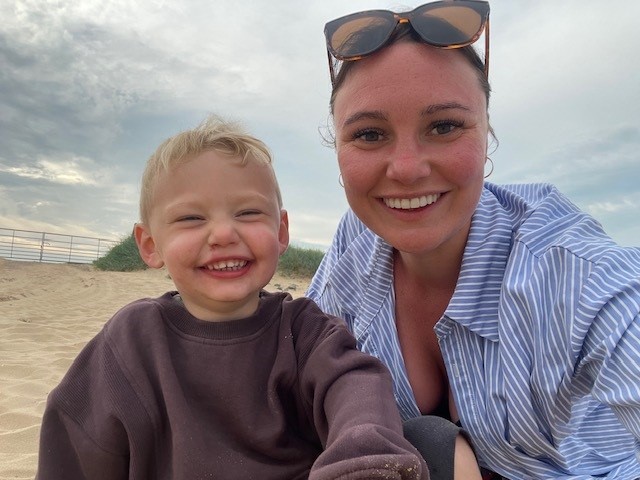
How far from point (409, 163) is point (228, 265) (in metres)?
0.72

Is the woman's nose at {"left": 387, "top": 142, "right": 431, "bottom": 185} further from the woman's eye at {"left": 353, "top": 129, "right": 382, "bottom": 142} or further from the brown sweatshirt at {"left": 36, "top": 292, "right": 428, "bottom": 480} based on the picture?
the brown sweatshirt at {"left": 36, "top": 292, "right": 428, "bottom": 480}

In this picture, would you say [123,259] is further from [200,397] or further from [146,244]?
[200,397]

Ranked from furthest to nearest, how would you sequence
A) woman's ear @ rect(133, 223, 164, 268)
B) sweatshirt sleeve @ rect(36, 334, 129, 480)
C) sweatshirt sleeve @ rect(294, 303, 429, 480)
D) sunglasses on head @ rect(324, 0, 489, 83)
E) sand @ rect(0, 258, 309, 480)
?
sand @ rect(0, 258, 309, 480) < woman's ear @ rect(133, 223, 164, 268) < sunglasses on head @ rect(324, 0, 489, 83) < sweatshirt sleeve @ rect(36, 334, 129, 480) < sweatshirt sleeve @ rect(294, 303, 429, 480)

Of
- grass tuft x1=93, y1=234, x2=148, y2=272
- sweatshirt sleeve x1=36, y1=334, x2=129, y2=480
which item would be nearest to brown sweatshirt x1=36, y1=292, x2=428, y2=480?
sweatshirt sleeve x1=36, y1=334, x2=129, y2=480

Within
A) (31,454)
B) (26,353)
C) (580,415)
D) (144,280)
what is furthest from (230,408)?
(144,280)

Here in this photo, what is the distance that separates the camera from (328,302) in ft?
8.97

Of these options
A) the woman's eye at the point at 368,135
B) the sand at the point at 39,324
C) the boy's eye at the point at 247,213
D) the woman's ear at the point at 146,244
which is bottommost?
the sand at the point at 39,324

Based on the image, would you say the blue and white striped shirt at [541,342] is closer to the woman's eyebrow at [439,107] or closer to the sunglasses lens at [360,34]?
the woman's eyebrow at [439,107]

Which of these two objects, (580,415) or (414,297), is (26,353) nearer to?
(414,297)

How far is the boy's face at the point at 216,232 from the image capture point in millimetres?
1943

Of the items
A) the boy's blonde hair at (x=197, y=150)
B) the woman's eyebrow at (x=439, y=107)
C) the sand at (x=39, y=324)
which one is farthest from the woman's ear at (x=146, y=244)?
the sand at (x=39, y=324)

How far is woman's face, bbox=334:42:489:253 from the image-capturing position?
74.8 inches

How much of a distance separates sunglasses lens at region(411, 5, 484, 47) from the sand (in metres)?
3.04

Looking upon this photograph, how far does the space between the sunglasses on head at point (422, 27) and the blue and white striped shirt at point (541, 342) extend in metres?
0.66
